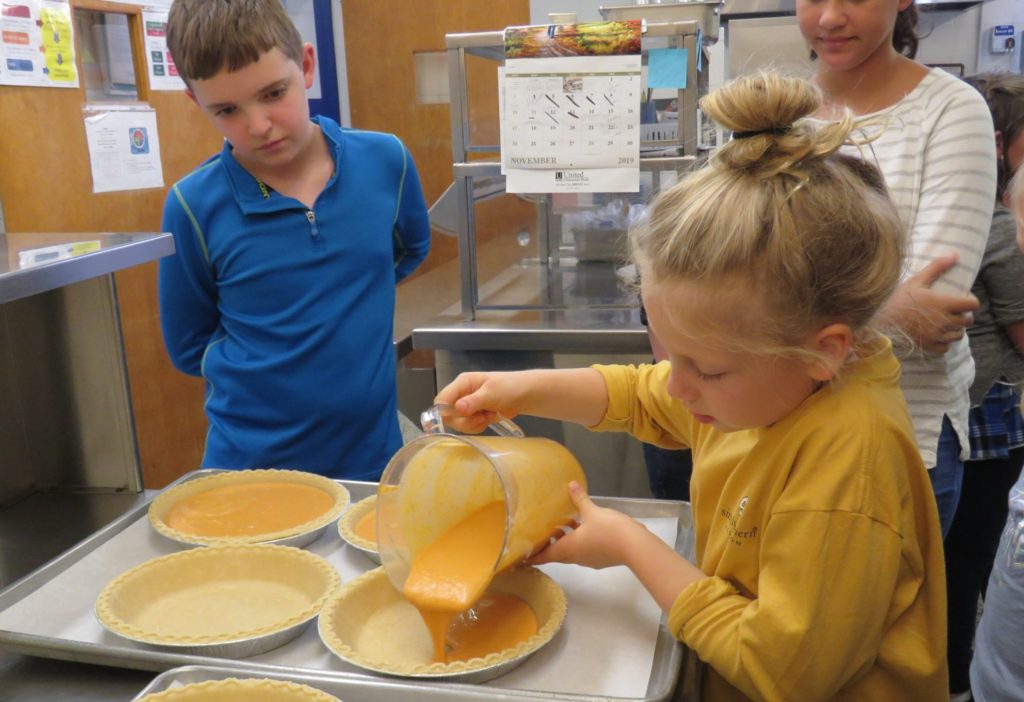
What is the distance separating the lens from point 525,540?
923 millimetres

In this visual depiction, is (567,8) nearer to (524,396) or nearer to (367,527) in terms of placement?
(524,396)

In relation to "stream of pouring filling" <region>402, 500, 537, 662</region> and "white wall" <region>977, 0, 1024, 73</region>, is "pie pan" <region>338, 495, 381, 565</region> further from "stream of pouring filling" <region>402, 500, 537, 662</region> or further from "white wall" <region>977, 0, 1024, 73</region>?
"white wall" <region>977, 0, 1024, 73</region>

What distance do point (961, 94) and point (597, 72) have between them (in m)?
0.76

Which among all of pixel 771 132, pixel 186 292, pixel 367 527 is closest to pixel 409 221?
pixel 186 292

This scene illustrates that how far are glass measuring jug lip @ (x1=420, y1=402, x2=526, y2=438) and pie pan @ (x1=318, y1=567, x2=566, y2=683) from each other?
0.52 feet

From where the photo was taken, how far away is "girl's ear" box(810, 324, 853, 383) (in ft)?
2.68

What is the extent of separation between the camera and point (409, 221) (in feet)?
5.55

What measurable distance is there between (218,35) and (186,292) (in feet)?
1.36

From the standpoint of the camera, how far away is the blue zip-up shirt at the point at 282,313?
4.79 ft

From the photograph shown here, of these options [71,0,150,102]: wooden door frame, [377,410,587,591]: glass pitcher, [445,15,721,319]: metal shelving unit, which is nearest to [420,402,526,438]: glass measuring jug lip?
[377,410,587,591]: glass pitcher

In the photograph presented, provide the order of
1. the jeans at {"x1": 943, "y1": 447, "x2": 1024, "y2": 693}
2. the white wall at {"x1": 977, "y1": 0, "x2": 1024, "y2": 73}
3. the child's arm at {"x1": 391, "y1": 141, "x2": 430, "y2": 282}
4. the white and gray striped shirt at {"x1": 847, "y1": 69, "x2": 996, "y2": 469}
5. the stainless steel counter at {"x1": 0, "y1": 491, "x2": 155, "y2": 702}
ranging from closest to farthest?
the stainless steel counter at {"x1": 0, "y1": 491, "x2": 155, "y2": 702}, the white and gray striped shirt at {"x1": 847, "y1": 69, "x2": 996, "y2": 469}, the child's arm at {"x1": 391, "y1": 141, "x2": 430, "y2": 282}, the jeans at {"x1": 943, "y1": 447, "x2": 1024, "y2": 693}, the white wall at {"x1": 977, "y1": 0, "x2": 1024, "y2": 73}

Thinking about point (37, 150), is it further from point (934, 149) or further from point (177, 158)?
point (934, 149)

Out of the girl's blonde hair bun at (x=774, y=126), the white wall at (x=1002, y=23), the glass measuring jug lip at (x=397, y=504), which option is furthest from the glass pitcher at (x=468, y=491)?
the white wall at (x=1002, y=23)

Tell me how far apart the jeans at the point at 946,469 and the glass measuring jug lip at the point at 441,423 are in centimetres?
64
